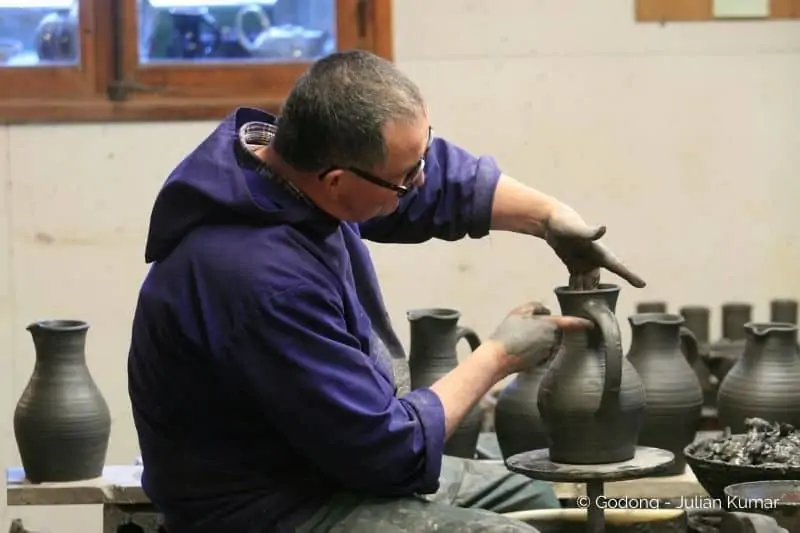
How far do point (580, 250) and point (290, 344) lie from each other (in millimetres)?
920

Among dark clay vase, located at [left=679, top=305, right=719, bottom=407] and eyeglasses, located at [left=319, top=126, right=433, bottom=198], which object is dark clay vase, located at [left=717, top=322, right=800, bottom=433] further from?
eyeglasses, located at [left=319, top=126, right=433, bottom=198]

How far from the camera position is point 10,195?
4.98 metres

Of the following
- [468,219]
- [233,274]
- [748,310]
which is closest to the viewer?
[233,274]

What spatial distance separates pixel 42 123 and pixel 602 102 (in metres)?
2.22

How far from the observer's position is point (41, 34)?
4.99 m

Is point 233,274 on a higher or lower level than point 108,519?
higher

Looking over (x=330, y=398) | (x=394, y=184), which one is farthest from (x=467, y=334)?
(x=330, y=398)

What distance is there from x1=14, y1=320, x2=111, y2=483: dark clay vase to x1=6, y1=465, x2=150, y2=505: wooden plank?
0.15 ft

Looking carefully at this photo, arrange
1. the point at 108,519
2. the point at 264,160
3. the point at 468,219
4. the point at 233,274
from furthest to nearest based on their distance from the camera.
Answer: the point at 108,519, the point at 468,219, the point at 264,160, the point at 233,274

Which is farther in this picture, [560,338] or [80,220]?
[80,220]

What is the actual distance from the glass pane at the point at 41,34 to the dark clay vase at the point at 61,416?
5.56 ft

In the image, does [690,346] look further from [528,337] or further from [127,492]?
[127,492]

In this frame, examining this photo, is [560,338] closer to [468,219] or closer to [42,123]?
[468,219]

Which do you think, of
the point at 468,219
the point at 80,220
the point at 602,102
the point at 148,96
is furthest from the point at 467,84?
the point at 468,219
